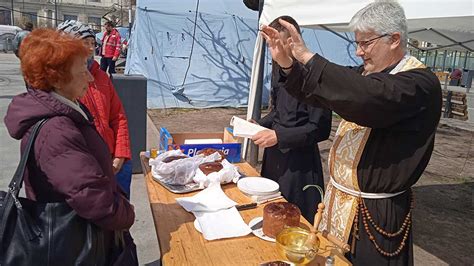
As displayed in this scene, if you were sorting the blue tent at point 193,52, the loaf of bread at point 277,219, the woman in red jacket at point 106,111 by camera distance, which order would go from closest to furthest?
the loaf of bread at point 277,219, the woman in red jacket at point 106,111, the blue tent at point 193,52

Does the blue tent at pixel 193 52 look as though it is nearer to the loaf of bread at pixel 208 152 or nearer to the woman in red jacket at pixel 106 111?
the woman in red jacket at pixel 106 111

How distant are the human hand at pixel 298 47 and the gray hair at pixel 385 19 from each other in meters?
0.25

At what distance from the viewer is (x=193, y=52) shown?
1017 centimetres

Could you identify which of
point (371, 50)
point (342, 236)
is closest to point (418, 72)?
point (371, 50)

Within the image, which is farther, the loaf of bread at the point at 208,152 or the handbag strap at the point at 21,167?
the loaf of bread at the point at 208,152

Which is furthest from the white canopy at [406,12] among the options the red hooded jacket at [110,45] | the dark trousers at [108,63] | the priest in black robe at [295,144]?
the dark trousers at [108,63]

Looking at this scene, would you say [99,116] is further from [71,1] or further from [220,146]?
[71,1]

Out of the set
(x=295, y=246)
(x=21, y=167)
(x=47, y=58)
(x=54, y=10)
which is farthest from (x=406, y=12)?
(x=54, y=10)

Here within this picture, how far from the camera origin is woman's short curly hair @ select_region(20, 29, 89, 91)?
4.44ft

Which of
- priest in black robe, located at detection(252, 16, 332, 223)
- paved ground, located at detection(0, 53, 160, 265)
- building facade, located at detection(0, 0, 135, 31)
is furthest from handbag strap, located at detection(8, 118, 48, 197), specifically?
building facade, located at detection(0, 0, 135, 31)

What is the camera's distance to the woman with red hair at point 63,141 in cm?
125

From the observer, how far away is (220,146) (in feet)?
8.18

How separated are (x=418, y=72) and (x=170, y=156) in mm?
1406

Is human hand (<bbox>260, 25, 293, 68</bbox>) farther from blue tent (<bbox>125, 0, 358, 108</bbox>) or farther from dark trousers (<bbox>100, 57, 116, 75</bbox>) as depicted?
dark trousers (<bbox>100, 57, 116, 75</bbox>)
